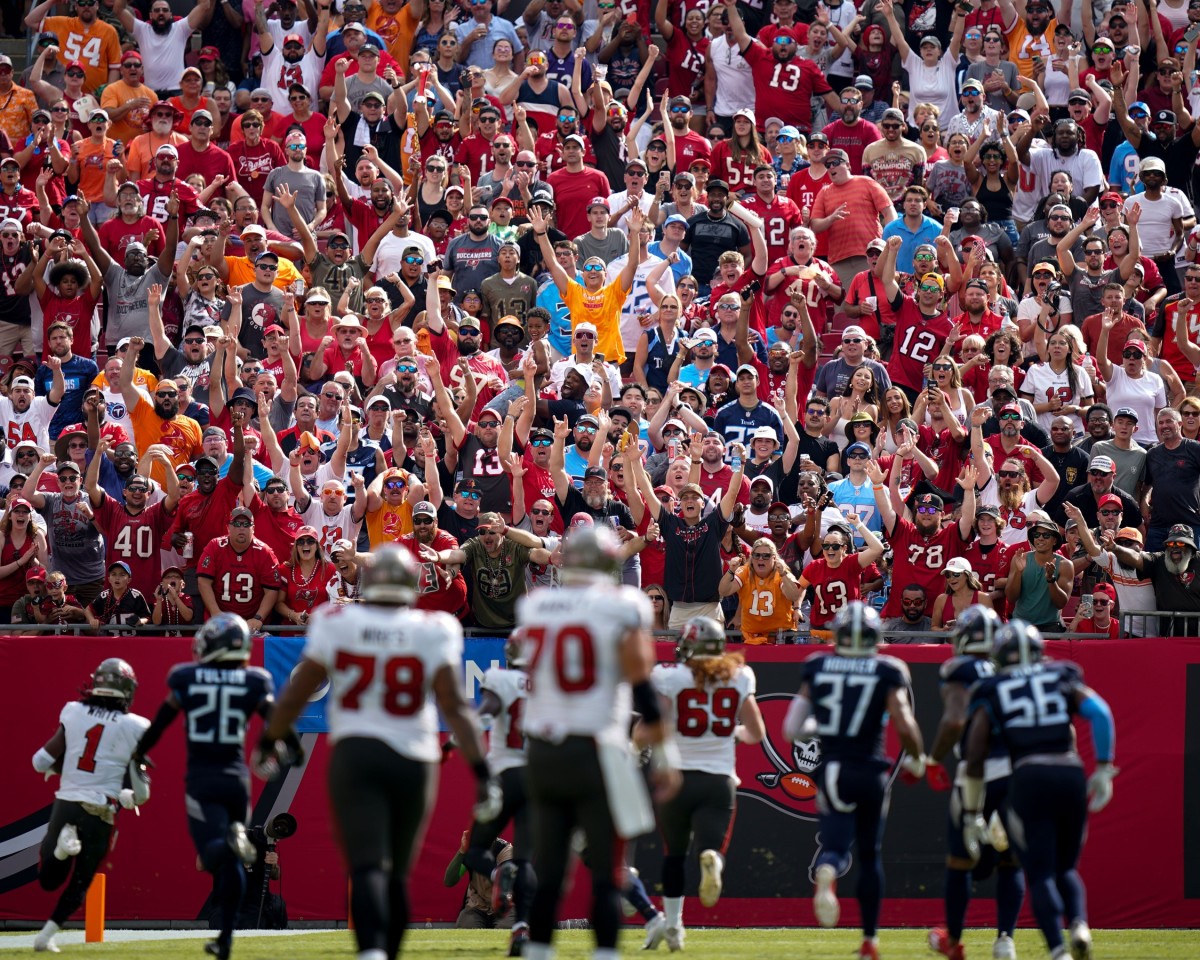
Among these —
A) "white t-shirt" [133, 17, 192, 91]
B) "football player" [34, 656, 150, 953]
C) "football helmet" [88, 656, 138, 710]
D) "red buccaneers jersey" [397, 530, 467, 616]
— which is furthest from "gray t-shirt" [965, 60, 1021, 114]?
"football player" [34, 656, 150, 953]

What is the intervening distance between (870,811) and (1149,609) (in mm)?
5835

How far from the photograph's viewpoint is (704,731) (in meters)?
11.7

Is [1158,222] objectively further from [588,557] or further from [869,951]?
[588,557]

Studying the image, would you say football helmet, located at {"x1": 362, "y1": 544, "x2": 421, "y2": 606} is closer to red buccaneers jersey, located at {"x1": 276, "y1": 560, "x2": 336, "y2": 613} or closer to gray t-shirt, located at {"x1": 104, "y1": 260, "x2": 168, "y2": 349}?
red buccaneers jersey, located at {"x1": 276, "y1": 560, "x2": 336, "y2": 613}

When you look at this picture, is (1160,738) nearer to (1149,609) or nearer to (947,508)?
(1149,609)

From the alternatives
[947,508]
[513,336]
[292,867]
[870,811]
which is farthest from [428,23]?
[870,811]

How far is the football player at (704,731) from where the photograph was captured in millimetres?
11562

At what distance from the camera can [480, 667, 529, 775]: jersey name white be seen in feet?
38.9

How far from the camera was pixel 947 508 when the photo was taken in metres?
16.2

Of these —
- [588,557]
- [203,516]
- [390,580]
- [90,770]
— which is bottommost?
[90,770]

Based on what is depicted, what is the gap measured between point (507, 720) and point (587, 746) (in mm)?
3834

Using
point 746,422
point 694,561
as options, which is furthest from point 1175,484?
point 694,561

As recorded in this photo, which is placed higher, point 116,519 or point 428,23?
point 428,23

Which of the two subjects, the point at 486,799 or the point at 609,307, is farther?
the point at 609,307
